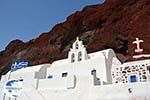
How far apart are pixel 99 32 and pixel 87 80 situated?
20593 millimetres

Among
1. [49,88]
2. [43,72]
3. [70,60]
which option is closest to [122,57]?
[70,60]

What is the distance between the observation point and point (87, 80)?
65.3 ft

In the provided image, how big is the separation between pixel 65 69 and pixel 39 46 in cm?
2385

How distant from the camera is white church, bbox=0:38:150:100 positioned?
17594 mm

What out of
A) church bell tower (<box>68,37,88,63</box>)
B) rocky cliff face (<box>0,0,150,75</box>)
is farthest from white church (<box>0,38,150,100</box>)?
rocky cliff face (<box>0,0,150,75</box>)

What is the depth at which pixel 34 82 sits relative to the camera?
79.6 feet

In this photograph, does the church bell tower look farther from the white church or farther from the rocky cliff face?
the rocky cliff face

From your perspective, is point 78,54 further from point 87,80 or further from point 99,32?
point 99,32

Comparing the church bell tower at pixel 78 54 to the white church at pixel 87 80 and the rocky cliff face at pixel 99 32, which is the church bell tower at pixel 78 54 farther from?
the rocky cliff face at pixel 99 32

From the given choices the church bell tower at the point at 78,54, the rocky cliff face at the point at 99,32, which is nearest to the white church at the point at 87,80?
the church bell tower at the point at 78,54

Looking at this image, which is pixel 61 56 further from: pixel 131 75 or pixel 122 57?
pixel 131 75

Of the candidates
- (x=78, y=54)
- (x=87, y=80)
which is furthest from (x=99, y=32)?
(x=87, y=80)

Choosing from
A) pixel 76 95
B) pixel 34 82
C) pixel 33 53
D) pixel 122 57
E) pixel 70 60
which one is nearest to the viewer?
pixel 76 95

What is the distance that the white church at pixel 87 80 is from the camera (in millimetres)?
17594
